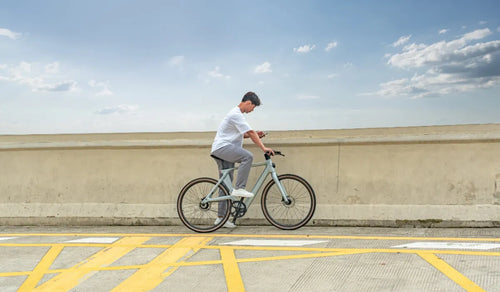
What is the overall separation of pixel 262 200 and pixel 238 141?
→ 89 centimetres

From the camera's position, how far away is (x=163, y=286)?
4605 millimetres

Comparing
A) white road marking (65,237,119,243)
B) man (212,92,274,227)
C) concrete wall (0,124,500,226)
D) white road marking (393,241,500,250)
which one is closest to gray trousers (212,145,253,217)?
man (212,92,274,227)

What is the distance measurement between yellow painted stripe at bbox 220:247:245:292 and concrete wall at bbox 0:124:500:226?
1909mm

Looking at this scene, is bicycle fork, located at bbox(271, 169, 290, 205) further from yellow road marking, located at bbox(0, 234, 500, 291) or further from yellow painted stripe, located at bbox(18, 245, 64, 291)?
yellow painted stripe, located at bbox(18, 245, 64, 291)

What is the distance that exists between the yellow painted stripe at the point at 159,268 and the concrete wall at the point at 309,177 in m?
1.62

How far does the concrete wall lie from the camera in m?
7.48

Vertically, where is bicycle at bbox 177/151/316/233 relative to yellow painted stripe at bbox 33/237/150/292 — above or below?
above

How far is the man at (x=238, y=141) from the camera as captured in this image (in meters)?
7.22

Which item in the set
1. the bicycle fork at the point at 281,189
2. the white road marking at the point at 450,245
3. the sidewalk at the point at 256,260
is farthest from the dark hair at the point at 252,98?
the white road marking at the point at 450,245

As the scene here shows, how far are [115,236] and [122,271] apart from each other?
2.10m

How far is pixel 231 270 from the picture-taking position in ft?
16.8

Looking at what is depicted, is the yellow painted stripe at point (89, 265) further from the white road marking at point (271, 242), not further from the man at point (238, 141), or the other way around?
the man at point (238, 141)

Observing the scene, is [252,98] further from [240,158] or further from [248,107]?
[240,158]

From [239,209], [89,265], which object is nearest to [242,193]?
[239,209]
